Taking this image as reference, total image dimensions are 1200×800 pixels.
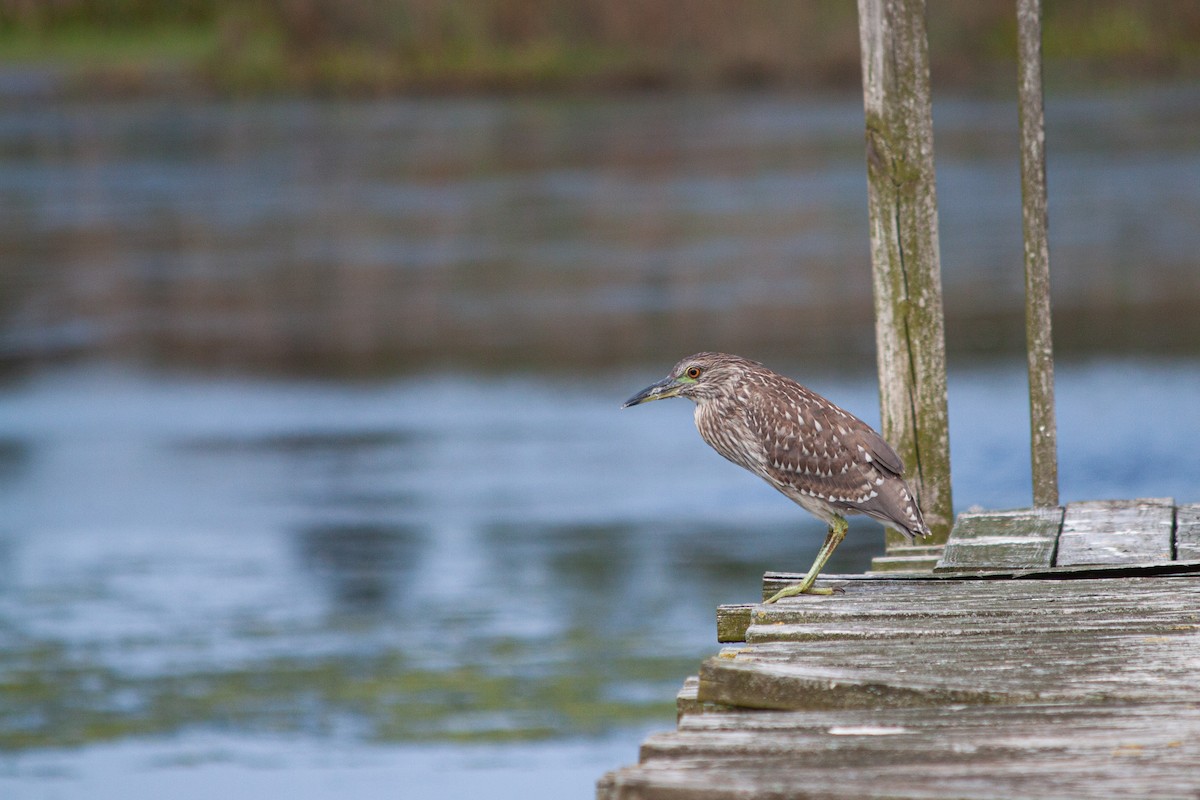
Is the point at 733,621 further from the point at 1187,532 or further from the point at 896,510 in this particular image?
the point at 1187,532

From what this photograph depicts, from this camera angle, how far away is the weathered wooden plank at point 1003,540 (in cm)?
600

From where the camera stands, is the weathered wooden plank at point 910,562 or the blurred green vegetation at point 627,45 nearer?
the weathered wooden plank at point 910,562

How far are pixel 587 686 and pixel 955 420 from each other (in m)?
5.61

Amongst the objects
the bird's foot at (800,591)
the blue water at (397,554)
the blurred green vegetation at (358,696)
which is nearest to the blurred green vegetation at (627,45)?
the blue water at (397,554)

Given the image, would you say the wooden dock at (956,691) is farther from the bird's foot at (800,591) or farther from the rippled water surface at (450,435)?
the rippled water surface at (450,435)

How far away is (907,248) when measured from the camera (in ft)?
23.2

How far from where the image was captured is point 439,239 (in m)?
25.8

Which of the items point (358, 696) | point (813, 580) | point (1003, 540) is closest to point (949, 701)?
point (813, 580)

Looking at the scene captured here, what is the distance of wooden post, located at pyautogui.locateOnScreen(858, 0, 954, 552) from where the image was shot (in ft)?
23.2

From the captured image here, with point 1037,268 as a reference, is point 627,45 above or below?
above

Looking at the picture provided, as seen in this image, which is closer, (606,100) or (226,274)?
(226,274)

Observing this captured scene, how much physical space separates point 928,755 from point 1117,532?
9.02 ft

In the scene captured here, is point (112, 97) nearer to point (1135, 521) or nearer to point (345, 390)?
point (345, 390)

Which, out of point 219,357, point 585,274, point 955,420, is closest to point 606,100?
point 585,274
